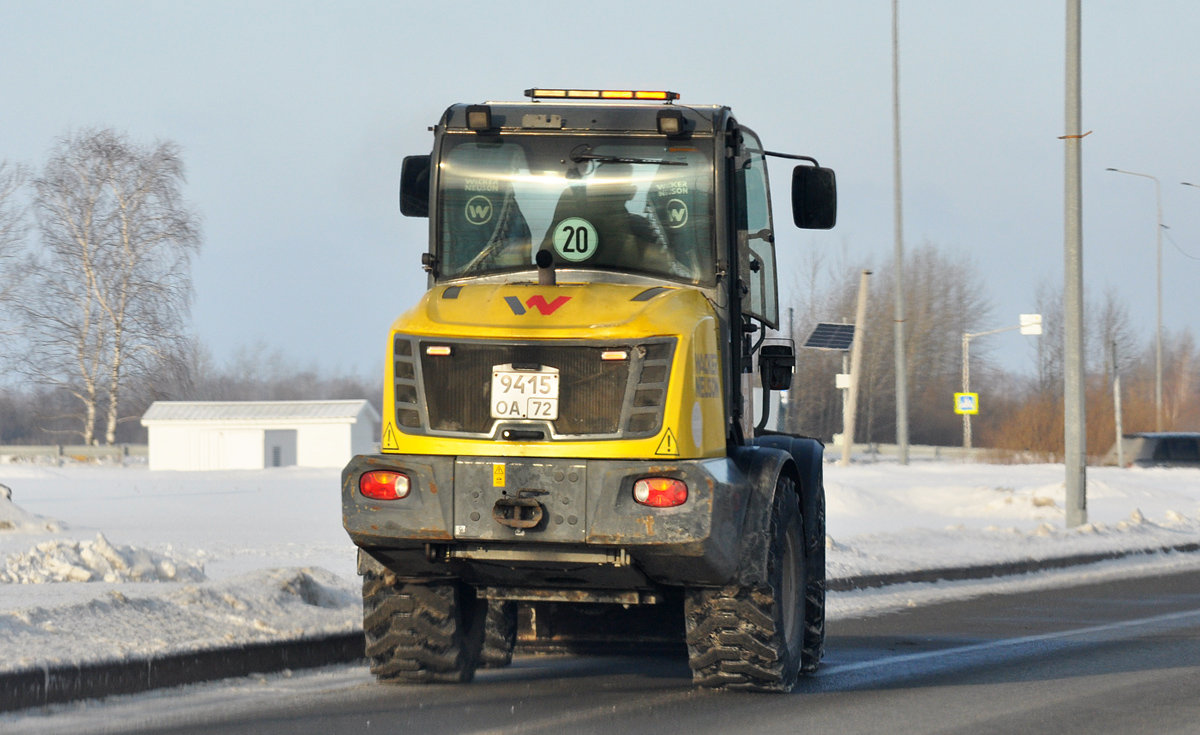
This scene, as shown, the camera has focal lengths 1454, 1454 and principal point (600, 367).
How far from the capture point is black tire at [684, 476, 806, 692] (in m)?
7.41

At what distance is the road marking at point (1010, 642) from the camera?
30.1ft

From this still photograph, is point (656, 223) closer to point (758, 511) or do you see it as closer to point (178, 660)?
point (758, 511)

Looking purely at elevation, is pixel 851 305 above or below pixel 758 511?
above

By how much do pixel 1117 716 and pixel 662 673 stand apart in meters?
2.69

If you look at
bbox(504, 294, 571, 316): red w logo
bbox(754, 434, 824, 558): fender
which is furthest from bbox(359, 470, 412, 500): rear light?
bbox(754, 434, 824, 558): fender

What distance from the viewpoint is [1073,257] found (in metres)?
20.4

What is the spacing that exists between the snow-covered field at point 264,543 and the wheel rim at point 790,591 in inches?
111

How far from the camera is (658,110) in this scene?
307 inches

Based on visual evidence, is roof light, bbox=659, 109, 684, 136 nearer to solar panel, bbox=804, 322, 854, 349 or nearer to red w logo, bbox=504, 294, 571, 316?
red w logo, bbox=504, 294, 571, 316

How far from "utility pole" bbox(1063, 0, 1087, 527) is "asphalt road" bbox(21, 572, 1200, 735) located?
9.82 meters

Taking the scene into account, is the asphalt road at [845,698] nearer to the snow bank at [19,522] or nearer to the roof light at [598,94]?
the roof light at [598,94]

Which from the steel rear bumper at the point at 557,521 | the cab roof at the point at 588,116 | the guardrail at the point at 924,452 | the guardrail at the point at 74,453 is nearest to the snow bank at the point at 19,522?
the cab roof at the point at 588,116

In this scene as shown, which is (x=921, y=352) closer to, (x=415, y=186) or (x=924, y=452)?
(x=924, y=452)

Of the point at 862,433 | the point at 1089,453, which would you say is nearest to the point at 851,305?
the point at 862,433
